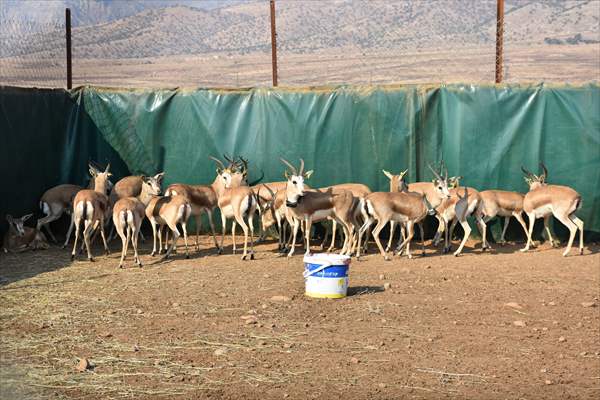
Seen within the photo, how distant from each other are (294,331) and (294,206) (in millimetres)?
4923

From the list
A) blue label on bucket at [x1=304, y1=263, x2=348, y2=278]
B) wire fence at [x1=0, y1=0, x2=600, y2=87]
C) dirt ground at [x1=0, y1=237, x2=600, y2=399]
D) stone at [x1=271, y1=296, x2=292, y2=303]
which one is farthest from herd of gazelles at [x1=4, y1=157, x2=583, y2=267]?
wire fence at [x1=0, y1=0, x2=600, y2=87]

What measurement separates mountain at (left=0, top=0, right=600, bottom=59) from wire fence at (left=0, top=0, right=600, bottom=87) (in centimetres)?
11

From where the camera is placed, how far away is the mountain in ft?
208

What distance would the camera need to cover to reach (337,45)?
2486 inches

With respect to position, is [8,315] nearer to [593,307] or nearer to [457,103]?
[593,307]

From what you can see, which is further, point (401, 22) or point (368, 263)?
point (401, 22)

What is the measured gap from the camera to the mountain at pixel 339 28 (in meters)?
63.3

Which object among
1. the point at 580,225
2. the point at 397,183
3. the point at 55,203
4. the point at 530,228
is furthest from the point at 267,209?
the point at 580,225

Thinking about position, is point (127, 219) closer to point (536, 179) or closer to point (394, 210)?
point (394, 210)

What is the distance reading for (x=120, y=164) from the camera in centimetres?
1717

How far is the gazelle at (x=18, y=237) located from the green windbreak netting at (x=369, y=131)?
2.64 metres

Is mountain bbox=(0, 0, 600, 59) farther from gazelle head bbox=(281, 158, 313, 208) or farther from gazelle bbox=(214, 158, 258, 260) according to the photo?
gazelle head bbox=(281, 158, 313, 208)

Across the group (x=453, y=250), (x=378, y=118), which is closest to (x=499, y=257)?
(x=453, y=250)

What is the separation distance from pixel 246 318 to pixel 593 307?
424cm
